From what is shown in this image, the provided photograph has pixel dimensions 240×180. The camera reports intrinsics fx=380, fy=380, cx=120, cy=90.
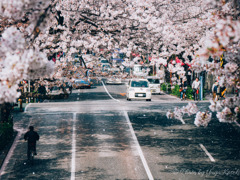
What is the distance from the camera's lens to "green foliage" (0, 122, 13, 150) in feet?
51.6

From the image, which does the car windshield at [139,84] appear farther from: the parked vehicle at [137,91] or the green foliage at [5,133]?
the green foliage at [5,133]

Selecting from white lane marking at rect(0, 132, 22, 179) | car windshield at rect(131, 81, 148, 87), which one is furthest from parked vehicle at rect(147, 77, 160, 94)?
white lane marking at rect(0, 132, 22, 179)

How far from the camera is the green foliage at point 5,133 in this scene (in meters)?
15.7

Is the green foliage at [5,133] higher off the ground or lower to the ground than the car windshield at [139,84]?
lower

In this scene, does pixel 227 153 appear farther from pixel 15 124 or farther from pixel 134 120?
pixel 15 124

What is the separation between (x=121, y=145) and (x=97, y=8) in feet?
19.9

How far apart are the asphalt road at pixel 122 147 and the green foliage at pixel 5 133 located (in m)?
0.42

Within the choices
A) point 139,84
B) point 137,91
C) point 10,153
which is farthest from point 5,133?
point 139,84

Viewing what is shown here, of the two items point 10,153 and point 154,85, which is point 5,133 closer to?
point 10,153

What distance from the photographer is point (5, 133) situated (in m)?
16.3

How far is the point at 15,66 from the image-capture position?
5.91m

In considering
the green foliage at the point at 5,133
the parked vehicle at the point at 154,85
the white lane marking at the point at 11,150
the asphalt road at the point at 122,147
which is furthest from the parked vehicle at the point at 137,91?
the green foliage at the point at 5,133

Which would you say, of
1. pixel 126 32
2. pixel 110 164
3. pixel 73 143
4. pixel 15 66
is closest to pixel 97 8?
pixel 126 32

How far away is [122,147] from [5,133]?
5.08m
